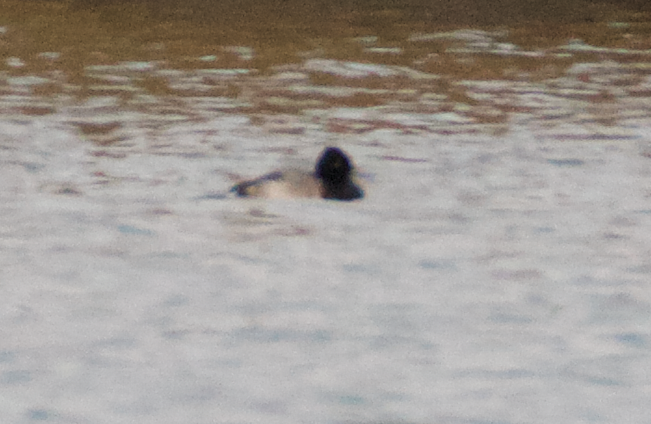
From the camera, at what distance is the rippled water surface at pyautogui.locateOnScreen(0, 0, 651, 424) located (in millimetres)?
6672

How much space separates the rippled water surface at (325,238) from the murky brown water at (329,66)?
0.20 ft

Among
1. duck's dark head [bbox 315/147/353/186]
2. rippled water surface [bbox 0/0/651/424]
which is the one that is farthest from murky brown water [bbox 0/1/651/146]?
duck's dark head [bbox 315/147/353/186]

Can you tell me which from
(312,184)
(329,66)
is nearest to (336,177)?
(312,184)

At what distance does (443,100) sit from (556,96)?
123cm

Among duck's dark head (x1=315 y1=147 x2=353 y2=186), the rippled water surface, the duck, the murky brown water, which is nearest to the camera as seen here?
the rippled water surface

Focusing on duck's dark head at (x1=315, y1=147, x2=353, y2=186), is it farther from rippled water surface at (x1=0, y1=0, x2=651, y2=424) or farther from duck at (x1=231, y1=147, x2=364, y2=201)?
rippled water surface at (x1=0, y1=0, x2=651, y2=424)

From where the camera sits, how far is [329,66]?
16.0 meters

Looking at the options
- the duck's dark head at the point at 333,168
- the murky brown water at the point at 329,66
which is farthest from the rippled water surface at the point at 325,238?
the duck's dark head at the point at 333,168

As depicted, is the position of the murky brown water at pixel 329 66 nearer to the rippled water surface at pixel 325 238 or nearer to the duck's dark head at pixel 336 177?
the rippled water surface at pixel 325 238

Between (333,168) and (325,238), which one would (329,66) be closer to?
(333,168)

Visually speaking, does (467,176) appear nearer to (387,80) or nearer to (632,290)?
(632,290)

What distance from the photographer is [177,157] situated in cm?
1152

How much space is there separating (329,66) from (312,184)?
586 centimetres

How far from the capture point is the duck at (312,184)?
33.6 feet
